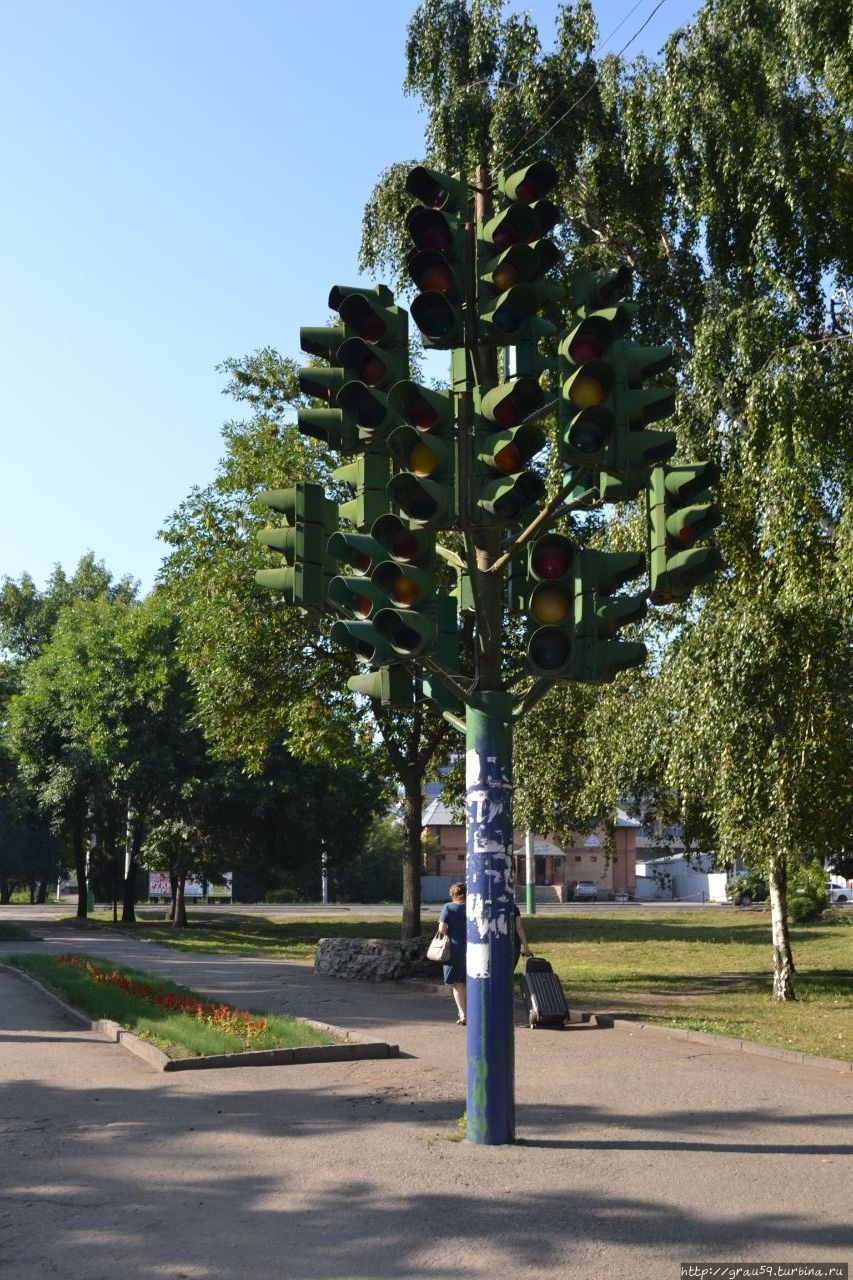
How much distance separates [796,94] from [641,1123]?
1242 cm

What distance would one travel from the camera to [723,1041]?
1252cm

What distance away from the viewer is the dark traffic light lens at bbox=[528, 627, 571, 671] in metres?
7.68

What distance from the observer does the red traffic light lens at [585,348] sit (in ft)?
24.4

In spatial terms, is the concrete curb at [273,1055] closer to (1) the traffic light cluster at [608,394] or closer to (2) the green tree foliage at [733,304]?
(2) the green tree foliage at [733,304]

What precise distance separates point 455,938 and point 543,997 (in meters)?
1.57

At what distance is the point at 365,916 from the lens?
4925cm

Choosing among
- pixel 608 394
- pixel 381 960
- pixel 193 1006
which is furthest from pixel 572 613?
pixel 381 960

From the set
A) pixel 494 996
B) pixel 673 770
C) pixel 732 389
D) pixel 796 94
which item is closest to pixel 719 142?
pixel 796 94

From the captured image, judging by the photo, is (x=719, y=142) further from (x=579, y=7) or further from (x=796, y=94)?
(x=579, y=7)

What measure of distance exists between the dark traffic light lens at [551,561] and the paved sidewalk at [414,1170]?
3477 millimetres

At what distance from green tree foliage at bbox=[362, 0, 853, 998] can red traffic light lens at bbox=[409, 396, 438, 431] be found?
20.6 feet

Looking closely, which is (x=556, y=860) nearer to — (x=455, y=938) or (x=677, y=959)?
(x=677, y=959)

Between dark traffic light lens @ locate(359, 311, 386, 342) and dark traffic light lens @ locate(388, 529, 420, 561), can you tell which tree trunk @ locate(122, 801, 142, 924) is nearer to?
dark traffic light lens @ locate(359, 311, 386, 342)

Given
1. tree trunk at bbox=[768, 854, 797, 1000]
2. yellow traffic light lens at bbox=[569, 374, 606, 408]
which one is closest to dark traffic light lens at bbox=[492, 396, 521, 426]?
yellow traffic light lens at bbox=[569, 374, 606, 408]
